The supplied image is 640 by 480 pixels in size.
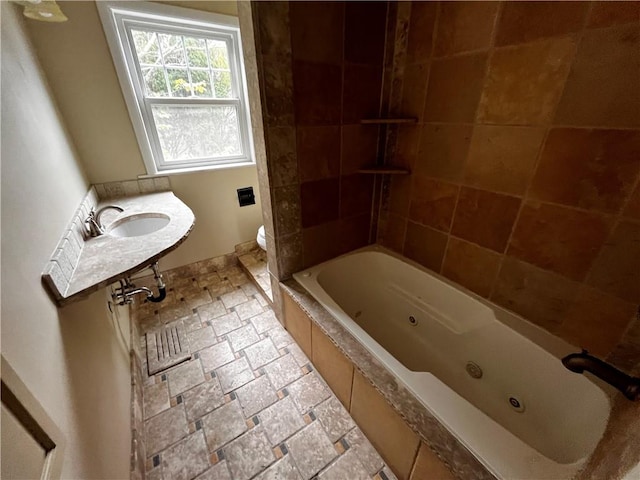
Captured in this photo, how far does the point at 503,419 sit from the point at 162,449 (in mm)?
1521

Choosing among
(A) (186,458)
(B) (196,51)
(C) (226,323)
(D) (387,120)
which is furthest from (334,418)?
(B) (196,51)

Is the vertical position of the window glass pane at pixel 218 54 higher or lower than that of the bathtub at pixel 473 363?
higher

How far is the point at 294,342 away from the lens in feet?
5.27

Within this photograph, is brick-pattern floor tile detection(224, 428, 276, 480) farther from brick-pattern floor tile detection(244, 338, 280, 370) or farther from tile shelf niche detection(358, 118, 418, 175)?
tile shelf niche detection(358, 118, 418, 175)

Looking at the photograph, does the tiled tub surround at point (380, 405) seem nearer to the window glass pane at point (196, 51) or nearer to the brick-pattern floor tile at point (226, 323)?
the brick-pattern floor tile at point (226, 323)

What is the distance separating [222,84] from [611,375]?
2.71m

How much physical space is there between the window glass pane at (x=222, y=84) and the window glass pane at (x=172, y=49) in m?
0.24

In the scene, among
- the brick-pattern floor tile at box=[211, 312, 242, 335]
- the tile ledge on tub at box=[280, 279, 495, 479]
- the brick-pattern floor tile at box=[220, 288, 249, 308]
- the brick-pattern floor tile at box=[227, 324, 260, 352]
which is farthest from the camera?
the brick-pattern floor tile at box=[220, 288, 249, 308]

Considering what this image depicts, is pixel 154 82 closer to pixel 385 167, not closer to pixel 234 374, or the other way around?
pixel 385 167

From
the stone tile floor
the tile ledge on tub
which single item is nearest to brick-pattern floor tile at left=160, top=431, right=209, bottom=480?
the stone tile floor

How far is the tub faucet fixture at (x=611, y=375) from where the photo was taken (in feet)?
2.49

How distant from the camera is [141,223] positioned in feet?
5.31

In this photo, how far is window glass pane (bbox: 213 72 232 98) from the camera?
199 cm

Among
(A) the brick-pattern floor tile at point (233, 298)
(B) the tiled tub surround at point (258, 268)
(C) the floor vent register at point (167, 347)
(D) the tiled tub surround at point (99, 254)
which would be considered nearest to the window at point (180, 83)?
(D) the tiled tub surround at point (99, 254)
